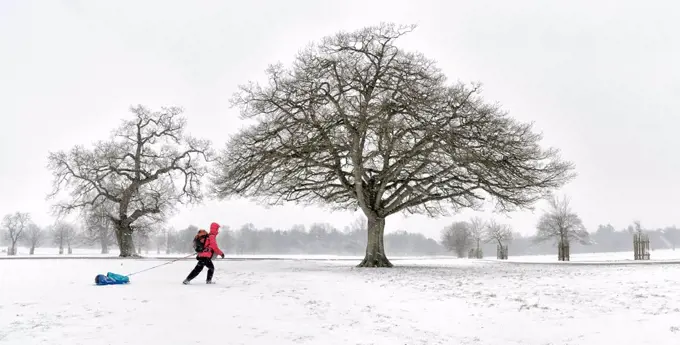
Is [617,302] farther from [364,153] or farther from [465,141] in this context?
[364,153]

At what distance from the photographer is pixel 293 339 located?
703 centimetres

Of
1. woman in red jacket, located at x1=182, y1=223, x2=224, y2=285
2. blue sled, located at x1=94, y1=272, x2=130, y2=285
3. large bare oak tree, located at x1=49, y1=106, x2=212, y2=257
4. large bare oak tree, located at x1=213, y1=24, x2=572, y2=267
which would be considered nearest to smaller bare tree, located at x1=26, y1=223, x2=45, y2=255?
large bare oak tree, located at x1=49, y1=106, x2=212, y2=257

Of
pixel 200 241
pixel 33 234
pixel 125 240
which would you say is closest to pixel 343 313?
pixel 200 241

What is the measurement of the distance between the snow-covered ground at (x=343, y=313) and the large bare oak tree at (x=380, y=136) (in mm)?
8565

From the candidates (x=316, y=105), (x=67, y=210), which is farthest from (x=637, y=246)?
(x=67, y=210)

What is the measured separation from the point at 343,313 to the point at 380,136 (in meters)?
12.8

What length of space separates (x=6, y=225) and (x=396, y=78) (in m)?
84.3

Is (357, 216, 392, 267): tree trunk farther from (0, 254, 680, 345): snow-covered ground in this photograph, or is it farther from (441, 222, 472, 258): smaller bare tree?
(441, 222, 472, 258): smaller bare tree

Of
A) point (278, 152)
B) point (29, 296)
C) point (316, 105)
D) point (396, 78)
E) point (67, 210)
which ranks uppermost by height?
point (396, 78)

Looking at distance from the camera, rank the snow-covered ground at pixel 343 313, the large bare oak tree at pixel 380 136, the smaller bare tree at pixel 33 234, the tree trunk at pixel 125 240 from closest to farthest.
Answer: the snow-covered ground at pixel 343 313 < the large bare oak tree at pixel 380 136 < the tree trunk at pixel 125 240 < the smaller bare tree at pixel 33 234

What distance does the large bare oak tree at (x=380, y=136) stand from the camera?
20141 millimetres

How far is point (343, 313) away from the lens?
9078 millimetres

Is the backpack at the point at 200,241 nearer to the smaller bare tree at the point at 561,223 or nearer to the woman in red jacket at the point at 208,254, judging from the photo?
the woman in red jacket at the point at 208,254

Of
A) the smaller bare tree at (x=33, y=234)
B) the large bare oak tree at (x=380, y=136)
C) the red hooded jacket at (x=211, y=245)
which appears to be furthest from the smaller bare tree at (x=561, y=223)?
the smaller bare tree at (x=33, y=234)
